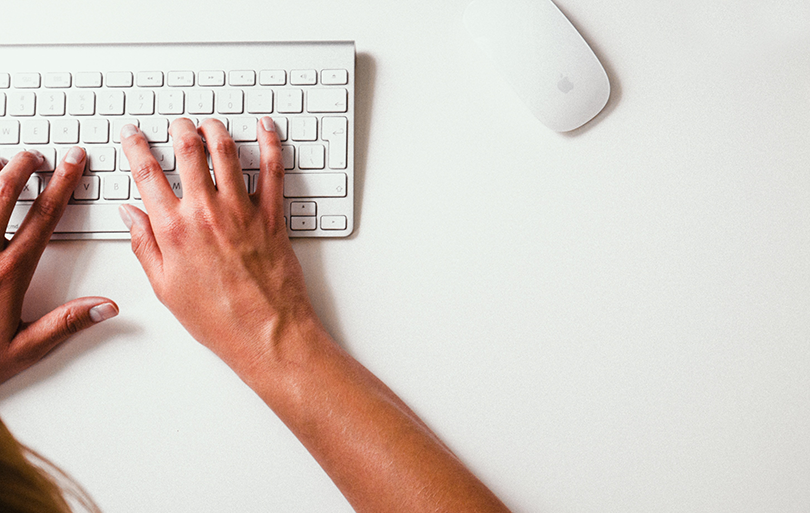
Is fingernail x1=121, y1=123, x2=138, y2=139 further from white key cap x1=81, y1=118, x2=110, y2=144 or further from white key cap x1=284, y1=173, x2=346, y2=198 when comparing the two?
white key cap x1=284, y1=173, x2=346, y2=198

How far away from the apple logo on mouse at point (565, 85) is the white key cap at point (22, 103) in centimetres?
57

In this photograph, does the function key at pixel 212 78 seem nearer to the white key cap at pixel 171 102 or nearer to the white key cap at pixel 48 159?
the white key cap at pixel 171 102

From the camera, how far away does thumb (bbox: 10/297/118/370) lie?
52 cm

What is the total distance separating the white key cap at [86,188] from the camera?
0.53m

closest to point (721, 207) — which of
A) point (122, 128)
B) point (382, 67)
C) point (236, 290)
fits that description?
point (382, 67)

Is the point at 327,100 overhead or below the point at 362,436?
overhead

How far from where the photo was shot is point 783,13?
22.7 inches

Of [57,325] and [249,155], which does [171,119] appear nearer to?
[249,155]

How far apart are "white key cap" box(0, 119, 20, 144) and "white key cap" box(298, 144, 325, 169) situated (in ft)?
1.01

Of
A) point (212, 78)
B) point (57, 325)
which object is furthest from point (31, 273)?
point (212, 78)

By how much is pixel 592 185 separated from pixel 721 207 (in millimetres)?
148

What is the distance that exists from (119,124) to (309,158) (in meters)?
0.21

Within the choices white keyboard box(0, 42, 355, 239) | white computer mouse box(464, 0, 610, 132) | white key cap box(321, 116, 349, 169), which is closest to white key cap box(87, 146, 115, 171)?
white keyboard box(0, 42, 355, 239)

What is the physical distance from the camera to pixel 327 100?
1.78 ft
